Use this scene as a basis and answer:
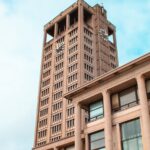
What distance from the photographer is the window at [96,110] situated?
3592cm

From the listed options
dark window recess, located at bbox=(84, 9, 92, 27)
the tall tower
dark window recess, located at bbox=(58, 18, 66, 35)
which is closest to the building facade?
the tall tower

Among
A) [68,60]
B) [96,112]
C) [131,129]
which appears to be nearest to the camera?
[131,129]

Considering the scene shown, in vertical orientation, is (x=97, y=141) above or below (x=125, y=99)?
below

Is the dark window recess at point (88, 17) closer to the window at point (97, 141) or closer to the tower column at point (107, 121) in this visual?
the tower column at point (107, 121)

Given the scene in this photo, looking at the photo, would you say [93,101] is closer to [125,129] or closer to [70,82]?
[125,129]

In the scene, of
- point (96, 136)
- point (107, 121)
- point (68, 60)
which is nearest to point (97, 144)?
point (96, 136)

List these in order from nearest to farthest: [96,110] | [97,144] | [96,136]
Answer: [97,144] → [96,136] → [96,110]

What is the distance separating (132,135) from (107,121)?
3.56 m

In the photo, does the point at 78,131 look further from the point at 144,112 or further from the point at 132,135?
the point at 144,112

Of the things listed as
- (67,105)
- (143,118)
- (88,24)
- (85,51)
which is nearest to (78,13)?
(88,24)

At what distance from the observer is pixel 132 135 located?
30.8 m

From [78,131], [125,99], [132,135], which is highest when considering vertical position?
[125,99]

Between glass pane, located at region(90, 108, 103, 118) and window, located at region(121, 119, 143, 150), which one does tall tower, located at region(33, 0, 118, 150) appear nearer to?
glass pane, located at region(90, 108, 103, 118)

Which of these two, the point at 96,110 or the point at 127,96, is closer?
the point at 127,96
